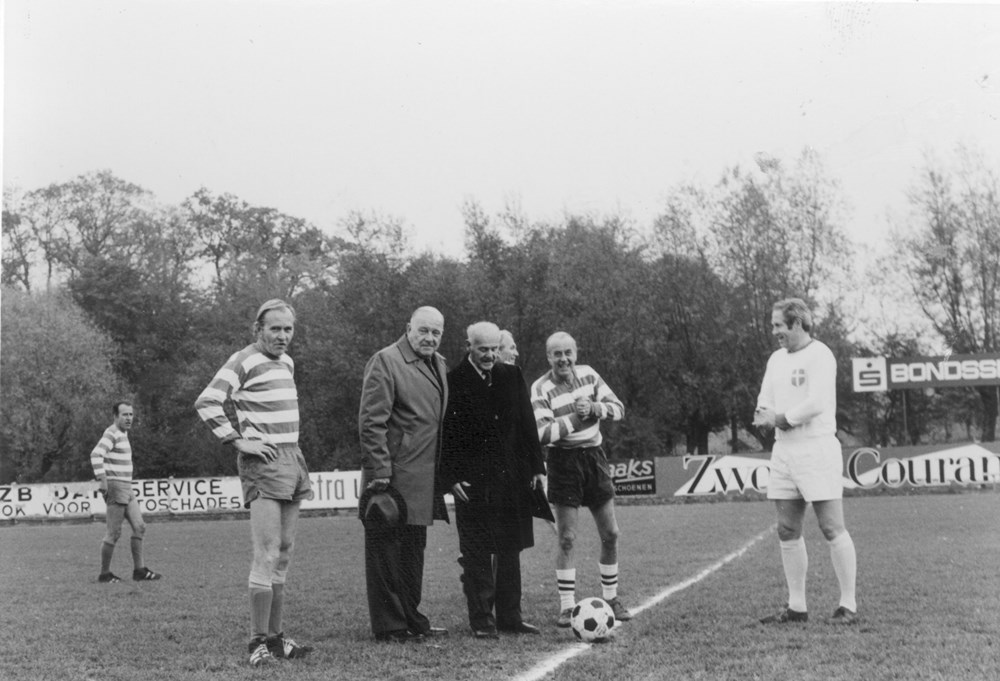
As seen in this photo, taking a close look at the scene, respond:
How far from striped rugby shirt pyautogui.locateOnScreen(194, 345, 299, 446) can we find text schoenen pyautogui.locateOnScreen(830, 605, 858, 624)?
3518 mm

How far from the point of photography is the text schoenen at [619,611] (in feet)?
22.1

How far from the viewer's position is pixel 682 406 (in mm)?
36281

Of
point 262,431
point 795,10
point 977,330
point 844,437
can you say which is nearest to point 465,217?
point 977,330

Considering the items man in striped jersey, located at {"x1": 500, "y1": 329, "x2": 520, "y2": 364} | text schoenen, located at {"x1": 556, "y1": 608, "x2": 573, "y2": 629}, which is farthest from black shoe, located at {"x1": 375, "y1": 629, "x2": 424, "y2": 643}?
man in striped jersey, located at {"x1": 500, "y1": 329, "x2": 520, "y2": 364}

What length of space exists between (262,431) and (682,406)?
3129cm

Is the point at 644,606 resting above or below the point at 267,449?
below

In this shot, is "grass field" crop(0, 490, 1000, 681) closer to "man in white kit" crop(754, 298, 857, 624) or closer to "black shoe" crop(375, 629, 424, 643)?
"black shoe" crop(375, 629, 424, 643)

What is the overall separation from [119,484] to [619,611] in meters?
6.45

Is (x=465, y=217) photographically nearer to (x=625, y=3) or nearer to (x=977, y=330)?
(x=977, y=330)

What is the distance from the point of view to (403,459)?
253 inches

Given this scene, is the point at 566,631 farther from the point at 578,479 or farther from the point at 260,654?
the point at 260,654

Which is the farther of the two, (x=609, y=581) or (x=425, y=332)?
(x=609, y=581)

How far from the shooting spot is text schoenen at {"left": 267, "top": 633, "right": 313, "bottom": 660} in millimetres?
5805

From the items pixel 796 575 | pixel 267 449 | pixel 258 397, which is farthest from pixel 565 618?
pixel 258 397
